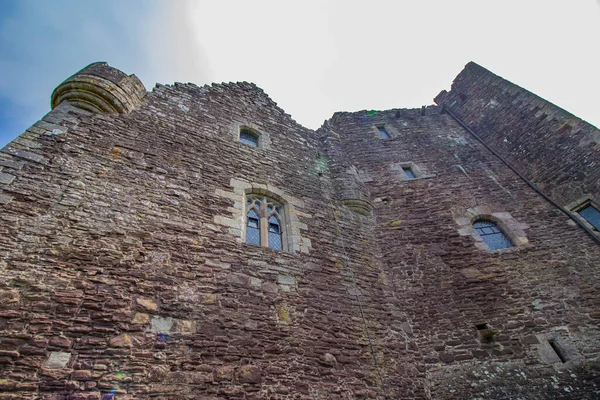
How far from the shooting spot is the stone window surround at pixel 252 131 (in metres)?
8.41

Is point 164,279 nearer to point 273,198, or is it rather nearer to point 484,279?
point 273,198

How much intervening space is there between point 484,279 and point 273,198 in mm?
4615

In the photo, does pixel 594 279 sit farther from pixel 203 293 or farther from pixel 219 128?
pixel 219 128

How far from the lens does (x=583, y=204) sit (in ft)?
27.9

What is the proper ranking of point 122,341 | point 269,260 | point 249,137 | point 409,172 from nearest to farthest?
point 122,341 → point 269,260 → point 249,137 → point 409,172

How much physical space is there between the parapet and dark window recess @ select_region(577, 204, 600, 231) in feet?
34.8

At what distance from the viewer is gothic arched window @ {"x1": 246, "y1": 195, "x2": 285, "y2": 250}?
20.8 feet

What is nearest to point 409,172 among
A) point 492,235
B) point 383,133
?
point 383,133

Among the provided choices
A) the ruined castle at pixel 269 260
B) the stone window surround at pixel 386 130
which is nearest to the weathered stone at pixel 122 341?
the ruined castle at pixel 269 260

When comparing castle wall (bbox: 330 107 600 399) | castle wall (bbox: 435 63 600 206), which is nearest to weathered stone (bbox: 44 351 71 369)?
castle wall (bbox: 330 107 600 399)

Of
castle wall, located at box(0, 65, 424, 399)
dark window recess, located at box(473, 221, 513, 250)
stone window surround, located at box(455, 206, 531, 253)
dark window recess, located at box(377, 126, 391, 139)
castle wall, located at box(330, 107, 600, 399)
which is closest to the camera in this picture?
castle wall, located at box(0, 65, 424, 399)

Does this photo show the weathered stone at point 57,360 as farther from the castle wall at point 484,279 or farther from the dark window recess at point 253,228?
the castle wall at point 484,279

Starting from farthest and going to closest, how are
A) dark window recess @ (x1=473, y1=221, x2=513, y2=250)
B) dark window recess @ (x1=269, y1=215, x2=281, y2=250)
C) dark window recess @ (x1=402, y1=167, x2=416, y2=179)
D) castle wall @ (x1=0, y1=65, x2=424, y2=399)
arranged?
dark window recess @ (x1=402, y1=167, x2=416, y2=179)
dark window recess @ (x1=473, y1=221, x2=513, y2=250)
dark window recess @ (x1=269, y1=215, x2=281, y2=250)
castle wall @ (x1=0, y1=65, x2=424, y2=399)

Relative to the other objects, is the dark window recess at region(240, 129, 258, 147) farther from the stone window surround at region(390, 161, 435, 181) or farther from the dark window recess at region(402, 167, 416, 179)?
the dark window recess at region(402, 167, 416, 179)
